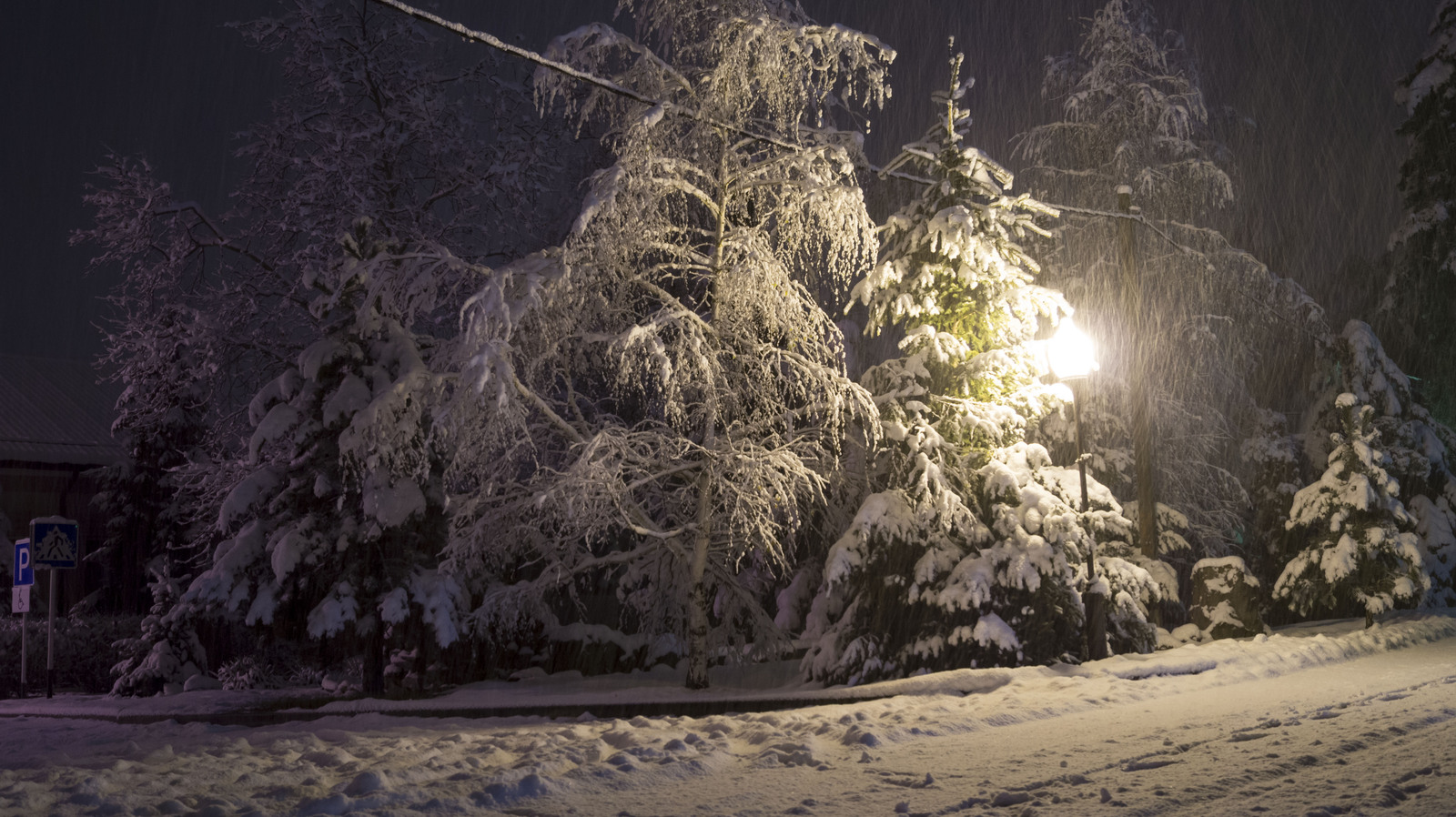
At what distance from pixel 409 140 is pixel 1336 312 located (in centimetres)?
2527

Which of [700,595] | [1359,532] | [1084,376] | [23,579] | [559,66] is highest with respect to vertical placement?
[559,66]

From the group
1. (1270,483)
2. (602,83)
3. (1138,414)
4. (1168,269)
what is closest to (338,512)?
(602,83)

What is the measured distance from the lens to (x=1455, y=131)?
23.6 m

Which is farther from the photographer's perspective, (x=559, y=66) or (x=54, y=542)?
(x=54, y=542)

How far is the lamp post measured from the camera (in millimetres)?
12914

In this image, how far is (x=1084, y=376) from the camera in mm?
12961

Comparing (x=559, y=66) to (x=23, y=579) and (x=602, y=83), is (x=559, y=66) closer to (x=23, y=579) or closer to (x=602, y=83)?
(x=602, y=83)

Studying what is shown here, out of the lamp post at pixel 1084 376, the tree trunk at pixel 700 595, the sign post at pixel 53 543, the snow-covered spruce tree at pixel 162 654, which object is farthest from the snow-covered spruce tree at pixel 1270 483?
the sign post at pixel 53 543

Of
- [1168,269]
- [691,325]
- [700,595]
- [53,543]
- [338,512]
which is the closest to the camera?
[691,325]

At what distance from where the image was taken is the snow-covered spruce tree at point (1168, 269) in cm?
2092

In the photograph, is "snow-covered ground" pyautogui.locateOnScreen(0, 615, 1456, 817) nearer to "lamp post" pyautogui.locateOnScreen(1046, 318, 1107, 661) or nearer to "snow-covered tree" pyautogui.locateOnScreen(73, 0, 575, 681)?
"lamp post" pyautogui.locateOnScreen(1046, 318, 1107, 661)

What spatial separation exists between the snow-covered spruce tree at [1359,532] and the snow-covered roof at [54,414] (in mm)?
31582

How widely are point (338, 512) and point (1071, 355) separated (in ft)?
34.8

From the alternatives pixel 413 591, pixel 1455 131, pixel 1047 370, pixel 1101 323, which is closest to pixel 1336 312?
pixel 1455 131
